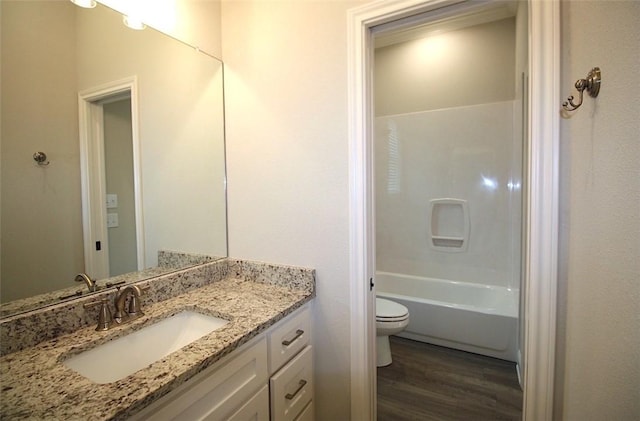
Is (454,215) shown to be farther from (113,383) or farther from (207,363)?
(113,383)

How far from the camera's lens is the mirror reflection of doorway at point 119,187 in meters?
1.15

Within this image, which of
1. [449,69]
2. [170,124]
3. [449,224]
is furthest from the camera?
[449,224]

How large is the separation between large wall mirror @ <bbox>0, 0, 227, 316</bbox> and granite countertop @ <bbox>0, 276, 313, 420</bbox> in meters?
0.21

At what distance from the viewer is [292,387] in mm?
1189

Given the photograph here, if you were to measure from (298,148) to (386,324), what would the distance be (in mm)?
1434

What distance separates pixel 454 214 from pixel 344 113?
1974 mm

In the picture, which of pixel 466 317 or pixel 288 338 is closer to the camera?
→ pixel 288 338

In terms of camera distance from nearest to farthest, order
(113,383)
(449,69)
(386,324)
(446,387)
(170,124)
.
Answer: (113,383)
(170,124)
(446,387)
(386,324)
(449,69)

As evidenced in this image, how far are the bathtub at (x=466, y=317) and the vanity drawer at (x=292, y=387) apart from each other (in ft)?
4.56


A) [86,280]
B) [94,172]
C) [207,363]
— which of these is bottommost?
[207,363]

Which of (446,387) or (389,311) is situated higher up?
(389,311)

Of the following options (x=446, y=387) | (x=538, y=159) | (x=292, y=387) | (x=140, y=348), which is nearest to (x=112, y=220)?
(x=140, y=348)

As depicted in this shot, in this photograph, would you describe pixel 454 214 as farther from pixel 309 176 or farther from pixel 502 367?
pixel 309 176

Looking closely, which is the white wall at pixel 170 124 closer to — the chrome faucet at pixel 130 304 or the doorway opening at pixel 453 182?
the chrome faucet at pixel 130 304
